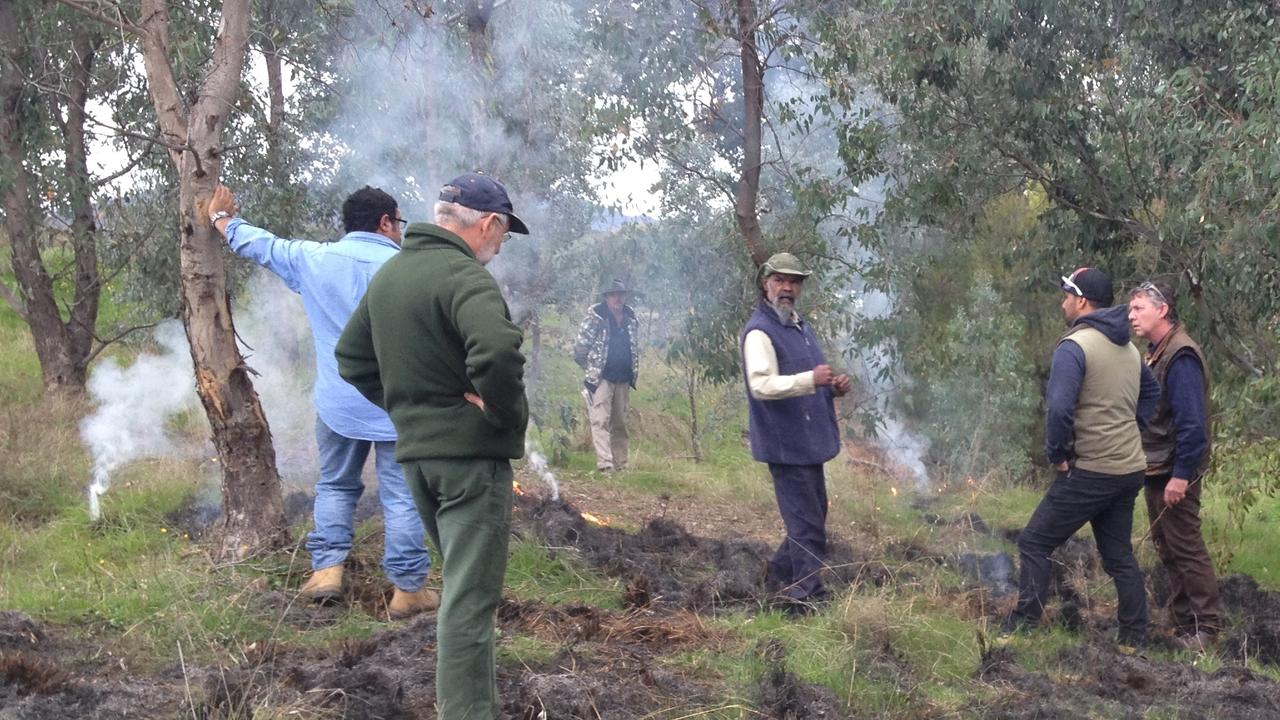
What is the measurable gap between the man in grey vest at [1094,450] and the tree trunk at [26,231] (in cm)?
795

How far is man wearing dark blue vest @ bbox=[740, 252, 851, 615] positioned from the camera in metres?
5.68

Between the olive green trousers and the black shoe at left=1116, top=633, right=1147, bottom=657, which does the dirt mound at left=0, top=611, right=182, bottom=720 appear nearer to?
the olive green trousers

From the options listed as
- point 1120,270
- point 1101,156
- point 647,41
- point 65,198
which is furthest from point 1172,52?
point 65,198

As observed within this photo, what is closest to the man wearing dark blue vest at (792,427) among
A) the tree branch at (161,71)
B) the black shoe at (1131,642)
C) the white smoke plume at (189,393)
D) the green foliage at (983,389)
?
the black shoe at (1131,642)

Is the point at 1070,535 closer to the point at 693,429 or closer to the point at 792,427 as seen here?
the point at 792,427

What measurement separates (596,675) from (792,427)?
68.3 inches

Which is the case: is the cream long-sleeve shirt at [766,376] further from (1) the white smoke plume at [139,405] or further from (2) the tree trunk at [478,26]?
(2) the tree trunk at [478,26]

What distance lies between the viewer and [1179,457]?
5.79 meters

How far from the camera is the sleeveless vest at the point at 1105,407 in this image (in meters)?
5.46

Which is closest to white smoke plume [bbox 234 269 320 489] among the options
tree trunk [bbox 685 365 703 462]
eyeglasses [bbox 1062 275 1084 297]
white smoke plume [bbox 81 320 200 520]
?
white smoke plume [bbox 81 320 200 520]

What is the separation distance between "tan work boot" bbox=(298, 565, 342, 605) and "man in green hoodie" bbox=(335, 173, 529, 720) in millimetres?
1860

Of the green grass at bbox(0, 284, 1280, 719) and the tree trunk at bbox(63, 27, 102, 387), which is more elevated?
the tree trunk at bbox(63, 27, 102, 387)

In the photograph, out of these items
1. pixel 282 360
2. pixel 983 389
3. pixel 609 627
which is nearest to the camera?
pixel 609 627

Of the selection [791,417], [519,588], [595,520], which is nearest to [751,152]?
[595,520]
